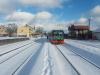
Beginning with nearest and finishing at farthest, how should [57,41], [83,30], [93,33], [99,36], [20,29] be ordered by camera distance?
[57,41], [99,36], [93,33], [83,30], [20,29]

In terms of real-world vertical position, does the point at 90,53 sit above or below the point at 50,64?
below

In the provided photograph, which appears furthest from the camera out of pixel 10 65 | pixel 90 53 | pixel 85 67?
pixel 90 53

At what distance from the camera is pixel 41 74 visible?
37.3 feet

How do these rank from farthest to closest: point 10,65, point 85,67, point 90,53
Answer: point 90,53 < point 10,65 < point 85,67

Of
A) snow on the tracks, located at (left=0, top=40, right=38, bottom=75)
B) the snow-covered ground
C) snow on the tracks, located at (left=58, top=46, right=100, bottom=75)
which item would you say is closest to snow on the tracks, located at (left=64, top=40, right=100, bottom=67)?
the snow-covered ground

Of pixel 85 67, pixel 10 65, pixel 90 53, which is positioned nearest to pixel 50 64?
pixel 85 67

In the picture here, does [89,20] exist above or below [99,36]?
above

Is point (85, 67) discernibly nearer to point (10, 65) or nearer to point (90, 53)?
point (10, 65)

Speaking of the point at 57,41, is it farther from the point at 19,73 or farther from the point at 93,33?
the point at 93,33

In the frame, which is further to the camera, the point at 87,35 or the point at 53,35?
the point at 87,35

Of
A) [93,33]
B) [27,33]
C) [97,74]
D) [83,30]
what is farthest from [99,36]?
[27,33]

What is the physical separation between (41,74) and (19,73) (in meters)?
1.20

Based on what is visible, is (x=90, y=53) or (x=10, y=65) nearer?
(x=10, y=65)

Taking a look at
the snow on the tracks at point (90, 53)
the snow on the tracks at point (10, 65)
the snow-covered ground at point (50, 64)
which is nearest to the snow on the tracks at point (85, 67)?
the snow-covered ground at point (50, 64)
